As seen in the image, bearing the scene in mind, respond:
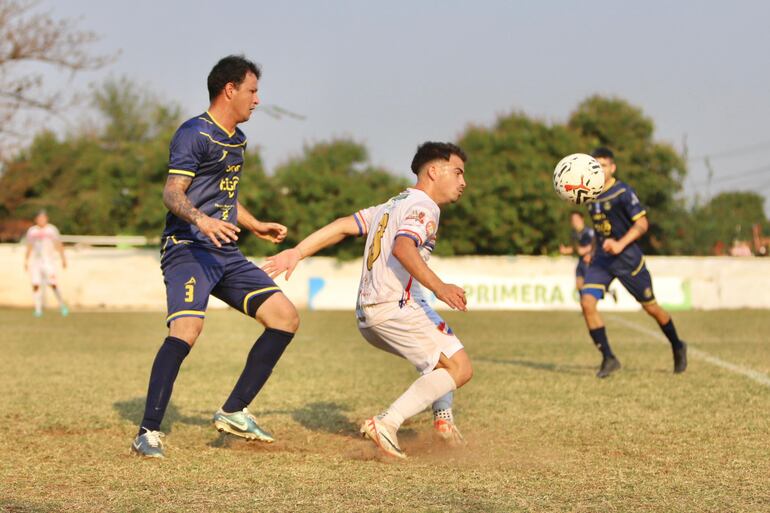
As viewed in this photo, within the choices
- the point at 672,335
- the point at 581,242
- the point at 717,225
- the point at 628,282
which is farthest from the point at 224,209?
the point at 717,225

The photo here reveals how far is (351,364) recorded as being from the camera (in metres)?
11.0

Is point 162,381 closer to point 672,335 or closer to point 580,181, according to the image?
point 580,181

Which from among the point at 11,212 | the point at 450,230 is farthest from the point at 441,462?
the point at 11,212

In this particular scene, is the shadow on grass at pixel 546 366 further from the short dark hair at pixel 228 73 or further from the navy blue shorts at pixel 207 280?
the short dark hair at pixel 228 73

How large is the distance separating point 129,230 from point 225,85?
25583 millimetres

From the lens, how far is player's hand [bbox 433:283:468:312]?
4996 millimetres

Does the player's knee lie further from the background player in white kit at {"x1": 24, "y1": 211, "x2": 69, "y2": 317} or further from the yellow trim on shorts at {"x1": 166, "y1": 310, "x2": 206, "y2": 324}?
the background player in white kit at {"x1": 24, "y1": 211, "x2": 69, "y2": 317}

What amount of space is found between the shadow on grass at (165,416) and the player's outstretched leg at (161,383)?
966mm

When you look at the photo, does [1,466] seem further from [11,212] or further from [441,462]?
[11,212]

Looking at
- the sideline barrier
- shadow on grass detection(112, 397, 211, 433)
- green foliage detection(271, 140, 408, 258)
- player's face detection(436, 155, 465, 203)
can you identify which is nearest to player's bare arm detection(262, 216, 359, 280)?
player's face detection(436, 155, 465, 203)

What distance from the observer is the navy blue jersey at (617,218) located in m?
9.53

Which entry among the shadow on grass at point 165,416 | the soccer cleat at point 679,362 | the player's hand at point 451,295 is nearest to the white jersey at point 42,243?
the shadow on grass at point 165,416

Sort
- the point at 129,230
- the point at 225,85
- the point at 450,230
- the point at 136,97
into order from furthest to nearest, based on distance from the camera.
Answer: the point at 136,97, the point at 129,230, the point at 450,230, the point at 225,85

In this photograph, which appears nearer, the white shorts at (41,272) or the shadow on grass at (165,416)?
the shadow on grass at (165,416)
